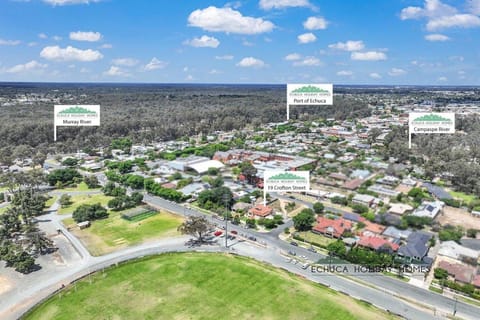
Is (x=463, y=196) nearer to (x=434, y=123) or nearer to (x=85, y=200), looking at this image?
(x=434, y=123)

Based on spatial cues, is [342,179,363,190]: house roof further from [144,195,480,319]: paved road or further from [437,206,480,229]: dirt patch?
[144,195,480,319]: paved road

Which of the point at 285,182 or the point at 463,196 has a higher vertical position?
the point at 285,182

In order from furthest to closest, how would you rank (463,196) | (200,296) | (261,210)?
(463,196), (261,210), (200,296)

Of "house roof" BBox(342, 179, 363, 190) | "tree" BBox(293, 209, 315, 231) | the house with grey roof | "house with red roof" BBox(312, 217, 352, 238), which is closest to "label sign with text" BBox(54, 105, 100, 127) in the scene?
"tree" BBox(293, 209, 315, 231)

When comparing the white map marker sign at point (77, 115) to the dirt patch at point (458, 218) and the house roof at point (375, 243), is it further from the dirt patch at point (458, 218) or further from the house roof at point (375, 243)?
the dirt patch at point (458, 218)

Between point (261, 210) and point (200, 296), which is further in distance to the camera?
point (261, 210)

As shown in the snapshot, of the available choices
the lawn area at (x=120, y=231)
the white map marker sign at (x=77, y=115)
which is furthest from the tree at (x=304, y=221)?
the white map marker sign at (x=77, y=115)

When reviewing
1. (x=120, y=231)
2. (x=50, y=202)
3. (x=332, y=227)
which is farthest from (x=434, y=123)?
(x=50, y=202)

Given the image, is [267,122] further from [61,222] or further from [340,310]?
[340,310]
